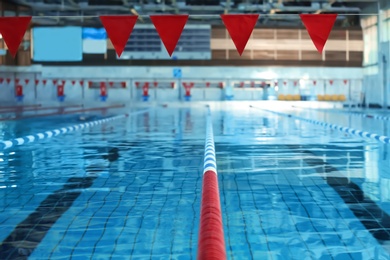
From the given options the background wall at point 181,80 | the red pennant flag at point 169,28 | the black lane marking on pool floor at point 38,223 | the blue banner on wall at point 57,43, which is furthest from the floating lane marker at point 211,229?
the background wall at point 181,80

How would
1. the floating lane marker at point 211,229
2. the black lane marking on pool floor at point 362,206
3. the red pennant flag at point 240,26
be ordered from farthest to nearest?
the red pennant flag at point 240,26, the black lane marking on pool floor at point 362,206, the floating lane marker at point 211,229

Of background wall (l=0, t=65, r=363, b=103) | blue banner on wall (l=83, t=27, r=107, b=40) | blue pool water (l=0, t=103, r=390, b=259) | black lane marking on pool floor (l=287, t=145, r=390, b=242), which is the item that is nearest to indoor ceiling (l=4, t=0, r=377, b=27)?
blue banner on wall (l=83, t=27, r=107, b=40)

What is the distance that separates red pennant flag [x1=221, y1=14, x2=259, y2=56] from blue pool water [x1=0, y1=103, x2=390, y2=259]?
1.89m

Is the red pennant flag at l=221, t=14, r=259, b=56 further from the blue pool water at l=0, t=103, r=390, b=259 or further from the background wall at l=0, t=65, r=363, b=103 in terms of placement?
the background wall at l=0, t=65, r=363, b=103

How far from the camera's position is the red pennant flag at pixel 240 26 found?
8.48 m

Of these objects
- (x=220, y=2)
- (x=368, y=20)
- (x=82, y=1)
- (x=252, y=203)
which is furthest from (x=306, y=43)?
(x=252, y=203)

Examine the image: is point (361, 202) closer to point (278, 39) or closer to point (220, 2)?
point (220, 2)

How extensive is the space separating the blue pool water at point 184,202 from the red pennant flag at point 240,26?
6.21 ft

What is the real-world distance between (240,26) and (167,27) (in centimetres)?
107

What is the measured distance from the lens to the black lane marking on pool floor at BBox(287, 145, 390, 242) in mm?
3139

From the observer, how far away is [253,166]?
564cm

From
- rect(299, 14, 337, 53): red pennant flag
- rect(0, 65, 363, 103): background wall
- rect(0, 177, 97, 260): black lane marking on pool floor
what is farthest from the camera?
rect(0, 65, 363, 103): background wall

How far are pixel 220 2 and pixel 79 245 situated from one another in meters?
20.6

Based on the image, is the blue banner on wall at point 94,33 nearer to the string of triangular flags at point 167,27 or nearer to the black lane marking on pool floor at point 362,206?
the string of triangular flags at point 167,27
